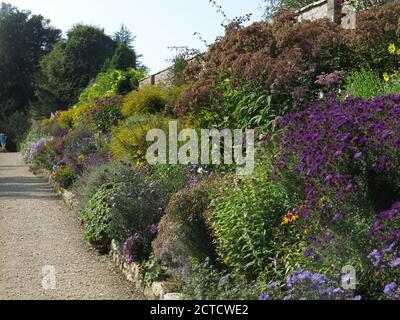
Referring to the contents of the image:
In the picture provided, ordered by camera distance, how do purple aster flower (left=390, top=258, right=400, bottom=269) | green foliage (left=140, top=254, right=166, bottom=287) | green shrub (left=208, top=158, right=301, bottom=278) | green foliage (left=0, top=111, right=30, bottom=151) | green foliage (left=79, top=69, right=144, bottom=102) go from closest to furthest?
1. purple aster flower (left=390, top=258, right=400, bottom=269)
2. green shrub (left=208, top=158, right=301, bottom=278)
3. green foliage (left=140, top=254, right=166, bottom=287)
4. green foliage (left=79, top=69, right=144, bottom=102)
5. green foliage (left=0, top=111, right=30, bottom=151)

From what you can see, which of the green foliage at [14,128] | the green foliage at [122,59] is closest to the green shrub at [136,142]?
the green foliage at [122,59]

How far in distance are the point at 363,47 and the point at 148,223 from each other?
3.68 m

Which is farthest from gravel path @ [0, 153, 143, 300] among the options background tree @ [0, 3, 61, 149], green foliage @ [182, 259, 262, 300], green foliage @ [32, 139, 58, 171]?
background tree @ [0, 3, 61, 149]

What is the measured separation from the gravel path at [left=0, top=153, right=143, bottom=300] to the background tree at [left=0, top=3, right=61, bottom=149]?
3631cm

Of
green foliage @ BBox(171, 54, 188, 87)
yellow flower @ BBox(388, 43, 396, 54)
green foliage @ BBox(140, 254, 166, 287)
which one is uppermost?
green foliage @ BBox(171, 54, 188, 87)

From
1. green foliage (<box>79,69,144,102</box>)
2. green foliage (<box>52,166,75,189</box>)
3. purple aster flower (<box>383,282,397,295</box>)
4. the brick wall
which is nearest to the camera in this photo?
purple aster flower (<box>383,282,397,295</box>)

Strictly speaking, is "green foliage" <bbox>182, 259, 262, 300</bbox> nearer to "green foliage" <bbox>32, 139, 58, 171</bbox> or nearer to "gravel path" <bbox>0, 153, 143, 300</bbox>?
"gravel path" <bbox>0, 153, 143, 300</bbox>

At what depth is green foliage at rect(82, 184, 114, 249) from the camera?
7.14 metres

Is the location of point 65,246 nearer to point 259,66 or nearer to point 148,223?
point 148,223

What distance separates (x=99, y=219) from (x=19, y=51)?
43.8m

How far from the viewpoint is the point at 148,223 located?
6480 mm

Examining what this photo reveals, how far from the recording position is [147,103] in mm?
14086

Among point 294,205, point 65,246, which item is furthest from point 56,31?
point 294,205

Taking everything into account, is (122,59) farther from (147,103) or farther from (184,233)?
(184,233)
